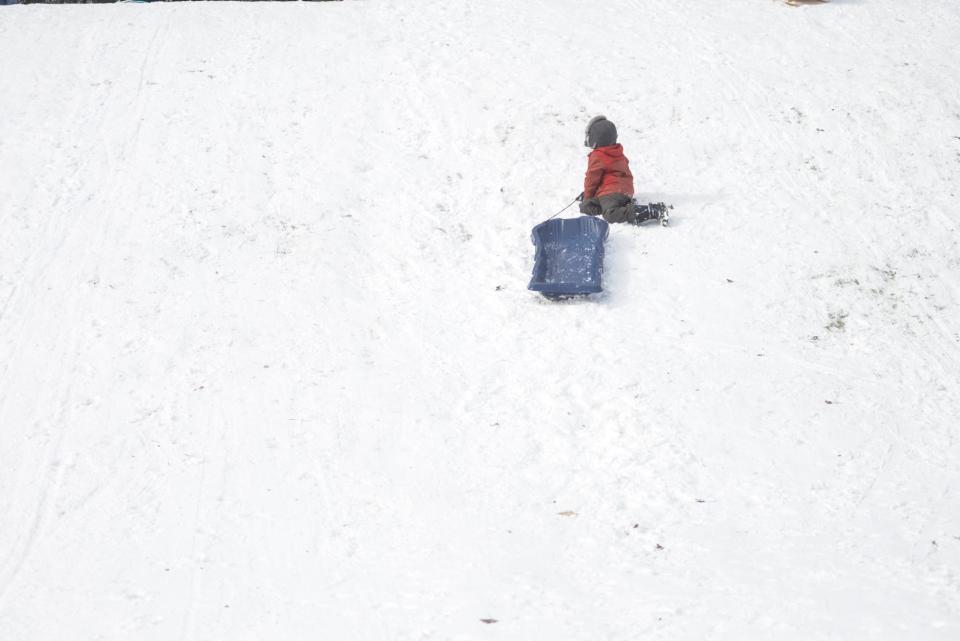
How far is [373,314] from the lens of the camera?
642cm

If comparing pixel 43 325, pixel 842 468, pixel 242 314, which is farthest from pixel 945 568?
pixel 43 325

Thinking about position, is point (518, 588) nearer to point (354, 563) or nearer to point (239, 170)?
point (354, 563)

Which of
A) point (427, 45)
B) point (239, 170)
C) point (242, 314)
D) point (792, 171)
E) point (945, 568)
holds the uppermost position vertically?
point (427, 45)

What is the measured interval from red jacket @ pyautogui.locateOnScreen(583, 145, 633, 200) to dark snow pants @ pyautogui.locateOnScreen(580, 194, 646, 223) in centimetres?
5

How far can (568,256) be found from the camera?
22.0ft

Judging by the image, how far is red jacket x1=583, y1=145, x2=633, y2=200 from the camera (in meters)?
7.06

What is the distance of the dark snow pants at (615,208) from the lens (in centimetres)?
700

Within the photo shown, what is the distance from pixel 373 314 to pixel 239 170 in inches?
106

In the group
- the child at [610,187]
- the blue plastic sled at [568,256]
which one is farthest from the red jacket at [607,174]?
the blue plastic sled at [568,256]

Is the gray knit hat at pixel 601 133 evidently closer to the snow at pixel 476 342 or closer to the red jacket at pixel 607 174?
the red jacket at pixel 607 174

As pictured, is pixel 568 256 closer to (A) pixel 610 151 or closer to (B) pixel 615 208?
(B) pixel 615 208

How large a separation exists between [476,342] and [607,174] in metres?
2.08

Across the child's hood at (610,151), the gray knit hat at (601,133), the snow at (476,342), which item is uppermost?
the gray knit hat at (601,133)

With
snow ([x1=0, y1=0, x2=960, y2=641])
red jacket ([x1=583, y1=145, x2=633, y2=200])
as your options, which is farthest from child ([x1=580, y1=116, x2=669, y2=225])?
snow ([x1=0, y1=0, x2=960, y2=641])
